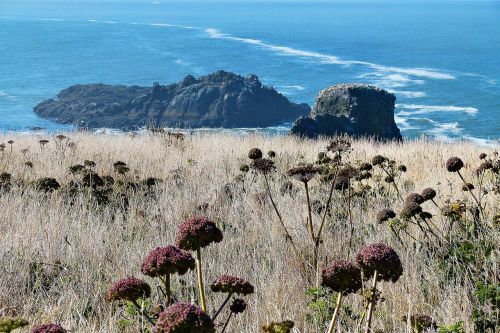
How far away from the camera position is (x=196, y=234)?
259 cm

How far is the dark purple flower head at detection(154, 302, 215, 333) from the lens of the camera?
69.8 inches

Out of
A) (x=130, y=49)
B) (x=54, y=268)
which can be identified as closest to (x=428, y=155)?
(x=54, y=268)

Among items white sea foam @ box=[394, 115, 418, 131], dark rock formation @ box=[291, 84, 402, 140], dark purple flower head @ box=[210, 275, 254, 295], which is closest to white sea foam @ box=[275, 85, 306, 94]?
white sea foam @ box=[394, 115, 418, 131]

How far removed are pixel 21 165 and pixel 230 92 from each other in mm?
77678

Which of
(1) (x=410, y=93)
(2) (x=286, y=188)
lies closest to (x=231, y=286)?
(2) (x=286, y=188)

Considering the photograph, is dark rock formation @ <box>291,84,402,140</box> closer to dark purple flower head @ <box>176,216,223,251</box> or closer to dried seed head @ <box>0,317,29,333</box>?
Result: dark purple flower head @ <box>176,216,223,251</box>

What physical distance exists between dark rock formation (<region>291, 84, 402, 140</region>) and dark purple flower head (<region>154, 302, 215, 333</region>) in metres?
28.9

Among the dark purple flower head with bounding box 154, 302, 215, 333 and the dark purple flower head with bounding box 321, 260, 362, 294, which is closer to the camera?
the dark purple flower head with bounding box 154, 302, 215, 333

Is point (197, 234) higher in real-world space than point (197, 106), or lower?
lower

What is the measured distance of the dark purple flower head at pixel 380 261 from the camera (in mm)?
2506

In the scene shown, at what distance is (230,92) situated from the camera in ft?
286

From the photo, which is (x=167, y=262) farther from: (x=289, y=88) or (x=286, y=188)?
(x=289, y=88)

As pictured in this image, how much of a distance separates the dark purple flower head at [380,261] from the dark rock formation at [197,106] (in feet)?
266

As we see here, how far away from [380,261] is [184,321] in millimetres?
1021
